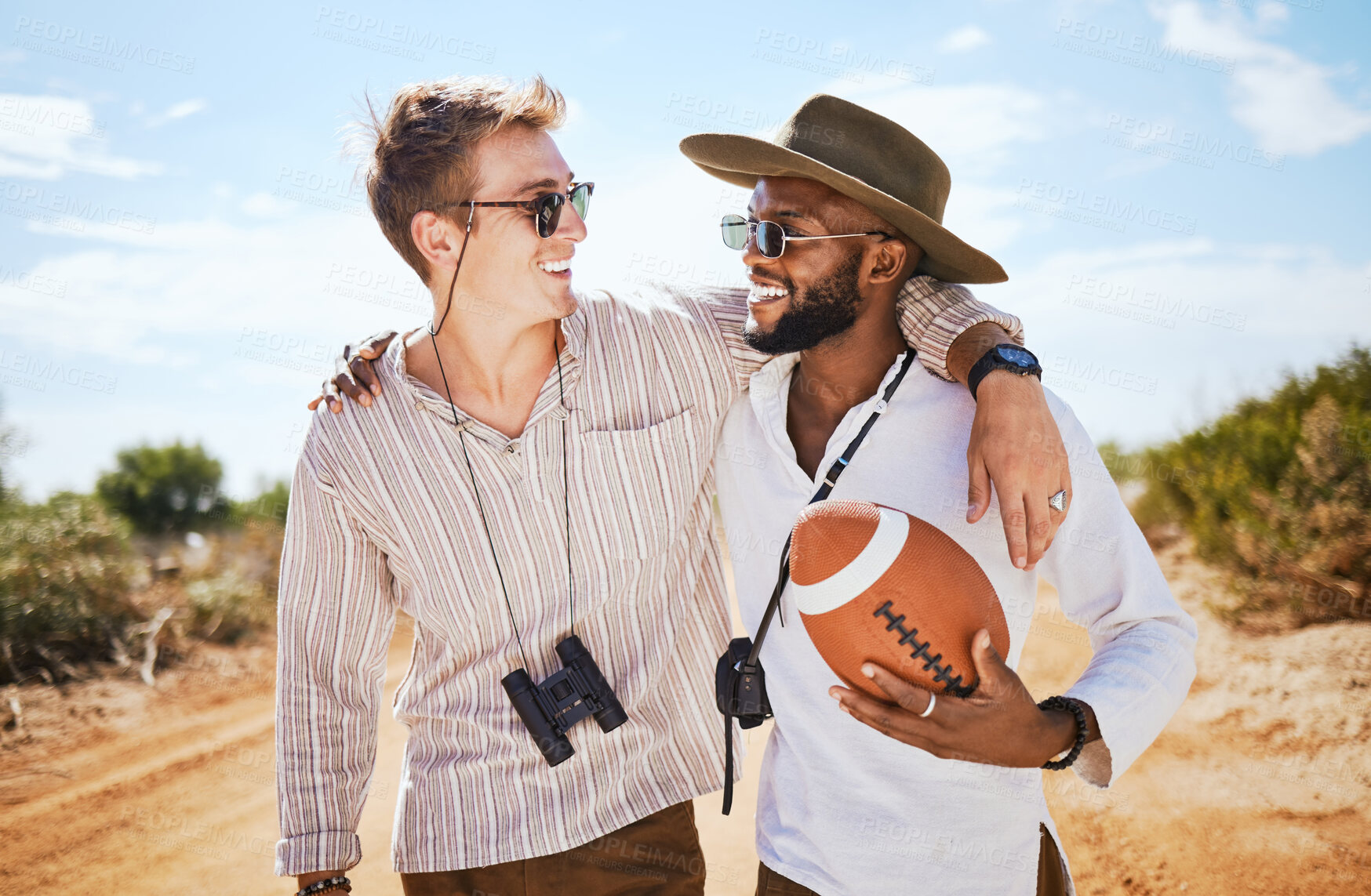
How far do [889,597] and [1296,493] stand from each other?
24.8 ft

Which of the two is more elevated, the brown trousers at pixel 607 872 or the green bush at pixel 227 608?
the green bush at pixel 227 608

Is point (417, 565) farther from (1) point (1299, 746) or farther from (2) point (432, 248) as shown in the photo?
(1) point (1299, 746)

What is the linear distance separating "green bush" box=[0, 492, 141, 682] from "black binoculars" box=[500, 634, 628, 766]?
6.05m

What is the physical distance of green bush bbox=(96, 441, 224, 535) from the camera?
10.6 m

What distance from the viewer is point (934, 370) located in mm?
2295

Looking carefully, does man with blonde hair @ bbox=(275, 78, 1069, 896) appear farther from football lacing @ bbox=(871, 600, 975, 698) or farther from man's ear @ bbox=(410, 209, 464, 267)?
football lacing @ bbox=(871, 600, 975, 698)

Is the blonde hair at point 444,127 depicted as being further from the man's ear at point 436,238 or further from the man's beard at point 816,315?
the man's beard at point 816,315

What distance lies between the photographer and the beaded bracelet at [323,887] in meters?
2.35

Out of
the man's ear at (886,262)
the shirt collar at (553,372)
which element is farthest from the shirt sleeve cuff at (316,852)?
the man's ear at (886,262)

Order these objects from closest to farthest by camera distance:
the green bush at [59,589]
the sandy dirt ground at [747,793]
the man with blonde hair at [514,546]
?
the man with blonde hair at [514,546]
the sandy dirt ground at [747,793]
the green bush at [59,589]

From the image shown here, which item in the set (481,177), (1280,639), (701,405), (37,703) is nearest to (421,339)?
(481,177)

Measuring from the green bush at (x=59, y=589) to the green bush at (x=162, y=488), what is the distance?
2.52m

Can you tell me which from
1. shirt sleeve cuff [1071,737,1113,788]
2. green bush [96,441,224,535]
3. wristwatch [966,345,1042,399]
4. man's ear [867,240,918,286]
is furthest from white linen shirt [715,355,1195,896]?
green bush [96,441,224,535]

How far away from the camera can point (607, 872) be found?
2449mm
